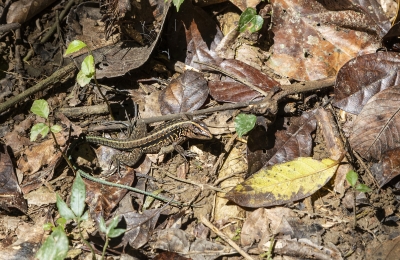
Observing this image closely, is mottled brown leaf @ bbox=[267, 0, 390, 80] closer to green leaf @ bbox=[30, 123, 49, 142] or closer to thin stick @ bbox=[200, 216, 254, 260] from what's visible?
thin stick @ bbox=[200, 216, 254, 260]

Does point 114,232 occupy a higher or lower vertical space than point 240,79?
lower

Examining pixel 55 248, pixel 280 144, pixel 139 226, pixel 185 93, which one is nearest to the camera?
pixel 55 248

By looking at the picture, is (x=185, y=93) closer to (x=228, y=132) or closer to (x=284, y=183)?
(x=228, y=132)

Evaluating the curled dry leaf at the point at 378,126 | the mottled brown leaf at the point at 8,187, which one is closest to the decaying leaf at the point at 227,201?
the curled dry leaf at the point at 378,126

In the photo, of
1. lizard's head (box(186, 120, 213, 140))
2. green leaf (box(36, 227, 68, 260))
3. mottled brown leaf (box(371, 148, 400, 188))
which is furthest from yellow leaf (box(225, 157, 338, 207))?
green leaf (box(36, 227, 68, 260))

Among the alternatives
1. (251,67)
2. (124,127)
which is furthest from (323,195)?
(124,127)

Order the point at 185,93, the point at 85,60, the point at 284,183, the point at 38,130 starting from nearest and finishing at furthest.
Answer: the point at 38,130 < the point at 85,60 < the point at 284,183 < the point at 185,93

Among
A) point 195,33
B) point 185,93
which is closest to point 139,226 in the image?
point 185,93

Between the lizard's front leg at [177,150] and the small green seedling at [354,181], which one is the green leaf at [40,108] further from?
the small green seedling at [354,181]
